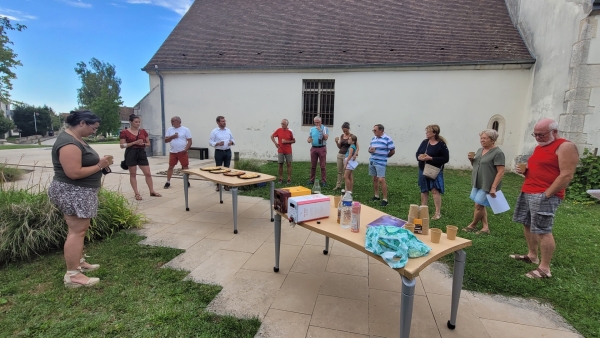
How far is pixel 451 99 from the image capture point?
10328 millimetres

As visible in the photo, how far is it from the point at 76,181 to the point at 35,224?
1518 mm

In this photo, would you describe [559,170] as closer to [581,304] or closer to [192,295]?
[581,304]

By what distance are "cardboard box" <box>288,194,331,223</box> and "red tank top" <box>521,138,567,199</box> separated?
2268 mm

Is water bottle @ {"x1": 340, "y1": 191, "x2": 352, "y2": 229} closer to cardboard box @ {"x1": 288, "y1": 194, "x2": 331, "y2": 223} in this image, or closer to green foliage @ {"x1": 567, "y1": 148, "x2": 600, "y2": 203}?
cardboard box @ {"x1": 288, "y1": 194, "x2": 331, "y2": 223}

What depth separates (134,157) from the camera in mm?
5621

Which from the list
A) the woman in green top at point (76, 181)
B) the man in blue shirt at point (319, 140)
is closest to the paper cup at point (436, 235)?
the woman in green top at point (76, 181)

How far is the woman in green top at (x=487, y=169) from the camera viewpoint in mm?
3672

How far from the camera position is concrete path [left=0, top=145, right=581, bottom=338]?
222cm

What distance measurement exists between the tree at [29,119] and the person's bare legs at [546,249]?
2422 inches

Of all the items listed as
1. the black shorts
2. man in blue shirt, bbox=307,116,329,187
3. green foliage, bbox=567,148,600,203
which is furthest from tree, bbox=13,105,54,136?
green foliage, bbox=567,148,600,203

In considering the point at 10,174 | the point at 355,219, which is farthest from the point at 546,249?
the point at 10,174

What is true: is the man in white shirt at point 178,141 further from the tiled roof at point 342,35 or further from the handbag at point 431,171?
the tiled roof at point 342,35

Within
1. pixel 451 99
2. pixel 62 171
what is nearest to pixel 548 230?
pixel 62 171

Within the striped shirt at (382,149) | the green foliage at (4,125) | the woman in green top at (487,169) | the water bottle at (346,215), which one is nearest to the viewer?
the water bottle at (346,215)
